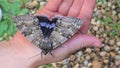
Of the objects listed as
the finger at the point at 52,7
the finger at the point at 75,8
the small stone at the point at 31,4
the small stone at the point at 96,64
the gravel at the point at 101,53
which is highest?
the small stone at the point at 31,4

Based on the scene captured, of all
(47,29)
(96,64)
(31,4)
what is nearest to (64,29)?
(47,29)

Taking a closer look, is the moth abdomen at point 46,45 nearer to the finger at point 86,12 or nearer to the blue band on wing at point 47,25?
the blue band on wing at point 47,25

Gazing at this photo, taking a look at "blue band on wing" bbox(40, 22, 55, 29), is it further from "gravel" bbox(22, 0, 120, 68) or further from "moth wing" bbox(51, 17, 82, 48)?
"gravel" bbox(22, 0, 120, 68)

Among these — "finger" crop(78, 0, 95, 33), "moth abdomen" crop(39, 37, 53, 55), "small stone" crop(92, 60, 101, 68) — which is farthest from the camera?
"small stone" crop(92, 60, 101, 68)

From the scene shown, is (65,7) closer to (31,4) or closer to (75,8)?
(75,8)

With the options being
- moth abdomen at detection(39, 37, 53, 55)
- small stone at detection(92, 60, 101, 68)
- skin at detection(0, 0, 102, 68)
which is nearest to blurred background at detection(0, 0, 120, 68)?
small stone at detection(92, 60, 101, 68)

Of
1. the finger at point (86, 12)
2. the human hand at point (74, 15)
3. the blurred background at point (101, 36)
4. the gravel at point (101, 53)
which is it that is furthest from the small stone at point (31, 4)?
the finger at point (86, 12)

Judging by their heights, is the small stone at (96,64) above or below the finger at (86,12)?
below
